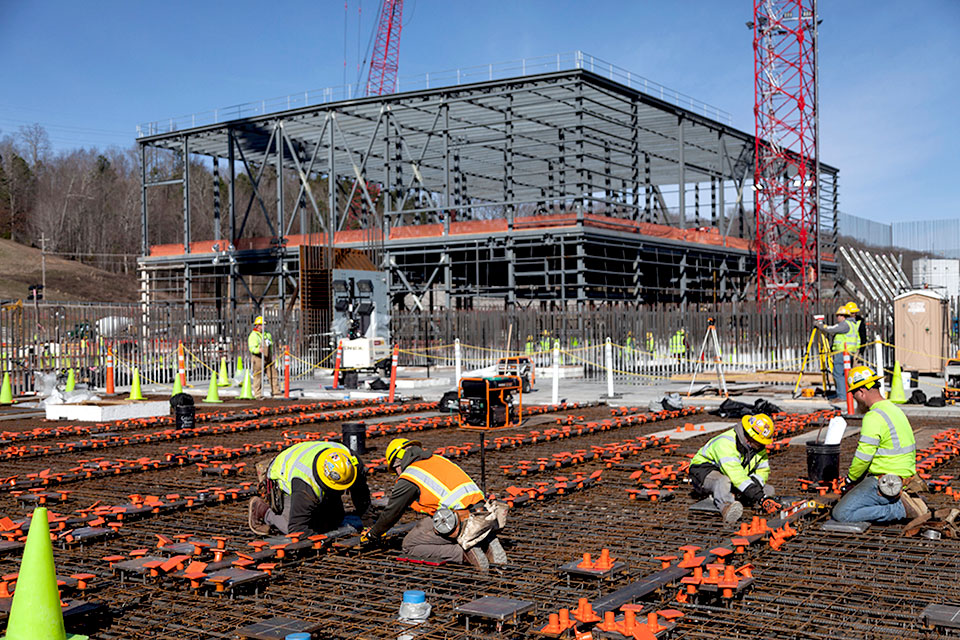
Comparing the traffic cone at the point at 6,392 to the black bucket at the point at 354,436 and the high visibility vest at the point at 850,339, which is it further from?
the high visibility vest at the point at 850,339

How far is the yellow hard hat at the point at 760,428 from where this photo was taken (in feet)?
29.2

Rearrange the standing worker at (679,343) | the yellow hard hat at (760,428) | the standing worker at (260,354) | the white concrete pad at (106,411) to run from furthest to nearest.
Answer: the standing worker at (679,343)
the standing worker at (260,354)
the white concrete pad at (106,411)
the yellow hard hat at (760,428)

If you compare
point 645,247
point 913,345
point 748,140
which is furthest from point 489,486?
point 748,140

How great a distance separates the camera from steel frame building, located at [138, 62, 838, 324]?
143 feet

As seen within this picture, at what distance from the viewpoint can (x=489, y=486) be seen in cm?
1125

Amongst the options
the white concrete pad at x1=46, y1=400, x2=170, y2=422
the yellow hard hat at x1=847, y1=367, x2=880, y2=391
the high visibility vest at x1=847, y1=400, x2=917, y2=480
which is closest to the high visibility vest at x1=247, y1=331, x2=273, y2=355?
the white concrete pad at x1=46, y1=400, x2=170, y2=422

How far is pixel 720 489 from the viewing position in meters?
9.18

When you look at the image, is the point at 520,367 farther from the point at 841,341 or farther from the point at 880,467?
the point at 880,467

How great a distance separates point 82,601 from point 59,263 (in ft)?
287

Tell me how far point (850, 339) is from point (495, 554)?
1355 centimetres

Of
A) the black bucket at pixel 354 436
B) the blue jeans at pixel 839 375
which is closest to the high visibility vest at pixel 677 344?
the blue jeans at pixel 839 375

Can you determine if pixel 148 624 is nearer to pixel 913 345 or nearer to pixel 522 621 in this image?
pixel 522 621

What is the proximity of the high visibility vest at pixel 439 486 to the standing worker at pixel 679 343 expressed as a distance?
2283 cm

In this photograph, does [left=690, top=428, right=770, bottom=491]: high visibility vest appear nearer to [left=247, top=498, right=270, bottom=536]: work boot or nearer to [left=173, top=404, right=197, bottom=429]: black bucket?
[left=247, top=498, right=270, bottom=536]: work boot
